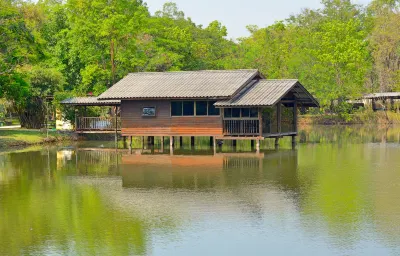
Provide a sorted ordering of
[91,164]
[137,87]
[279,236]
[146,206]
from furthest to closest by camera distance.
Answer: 1. [137,87]
2. [91,164]
3. [146,206]
4. [279,236]

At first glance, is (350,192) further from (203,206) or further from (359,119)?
(359,119)

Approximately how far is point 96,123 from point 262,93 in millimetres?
14807

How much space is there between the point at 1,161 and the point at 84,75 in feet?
80.7

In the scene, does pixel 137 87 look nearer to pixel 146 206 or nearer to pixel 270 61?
pixel 146 206

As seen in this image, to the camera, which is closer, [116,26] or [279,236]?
[279,236]

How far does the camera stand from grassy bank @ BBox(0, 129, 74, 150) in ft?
136

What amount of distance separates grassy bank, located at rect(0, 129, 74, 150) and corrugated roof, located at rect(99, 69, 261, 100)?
21.1 feet

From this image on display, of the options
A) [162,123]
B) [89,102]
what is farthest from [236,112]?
[89,102]

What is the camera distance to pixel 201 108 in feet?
128

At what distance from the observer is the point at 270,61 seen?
81.5 m

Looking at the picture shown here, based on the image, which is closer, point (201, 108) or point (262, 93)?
point (262, 93)

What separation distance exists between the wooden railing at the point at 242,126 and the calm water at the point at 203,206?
575cm

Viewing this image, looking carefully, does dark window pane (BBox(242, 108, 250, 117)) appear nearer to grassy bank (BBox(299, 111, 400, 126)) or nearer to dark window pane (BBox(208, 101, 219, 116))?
dark window pane (BBox(208, 101, 219, 116))

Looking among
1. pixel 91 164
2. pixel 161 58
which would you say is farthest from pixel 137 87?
pixel 161 58
